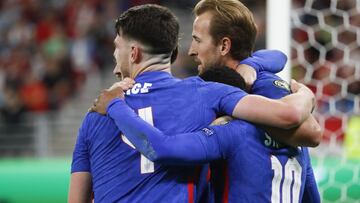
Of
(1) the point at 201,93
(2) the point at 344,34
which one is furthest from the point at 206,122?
(2) the point at 344,34

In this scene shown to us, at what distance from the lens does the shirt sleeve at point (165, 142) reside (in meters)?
2.74

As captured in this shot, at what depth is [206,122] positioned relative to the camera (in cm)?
288

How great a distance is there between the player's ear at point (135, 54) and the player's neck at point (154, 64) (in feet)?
0.07

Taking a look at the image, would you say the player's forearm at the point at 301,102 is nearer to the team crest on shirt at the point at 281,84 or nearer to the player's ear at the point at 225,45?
the team crest on shirt at the point at 281,84

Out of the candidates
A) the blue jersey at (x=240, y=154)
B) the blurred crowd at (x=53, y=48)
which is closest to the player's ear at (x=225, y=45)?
the blue jersey at (x=240, y=154)

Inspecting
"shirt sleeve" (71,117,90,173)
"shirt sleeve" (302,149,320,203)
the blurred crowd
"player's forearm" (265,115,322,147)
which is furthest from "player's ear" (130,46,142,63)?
the blurred crowd

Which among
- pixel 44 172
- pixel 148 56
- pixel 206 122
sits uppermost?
pixel 148 56

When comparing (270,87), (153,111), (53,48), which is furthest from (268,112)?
(53,48)

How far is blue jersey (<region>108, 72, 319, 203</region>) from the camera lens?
108 inches

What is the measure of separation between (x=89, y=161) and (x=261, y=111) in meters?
0.66

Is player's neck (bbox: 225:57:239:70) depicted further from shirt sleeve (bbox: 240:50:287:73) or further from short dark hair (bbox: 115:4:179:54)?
short dark hair (bbox: 115:4:179:54)

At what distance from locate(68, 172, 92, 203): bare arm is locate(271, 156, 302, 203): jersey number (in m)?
0.68

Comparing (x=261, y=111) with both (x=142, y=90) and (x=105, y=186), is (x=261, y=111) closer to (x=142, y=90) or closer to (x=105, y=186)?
(x=142, y=90)

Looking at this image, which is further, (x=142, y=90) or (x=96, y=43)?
(x=96, y=43)
